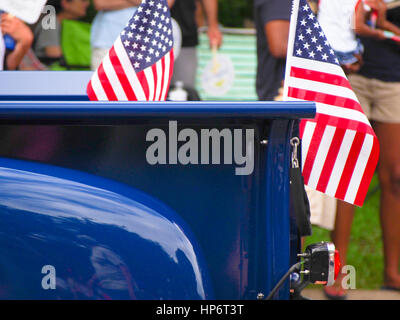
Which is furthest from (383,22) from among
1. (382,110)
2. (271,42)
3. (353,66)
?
(271,42)

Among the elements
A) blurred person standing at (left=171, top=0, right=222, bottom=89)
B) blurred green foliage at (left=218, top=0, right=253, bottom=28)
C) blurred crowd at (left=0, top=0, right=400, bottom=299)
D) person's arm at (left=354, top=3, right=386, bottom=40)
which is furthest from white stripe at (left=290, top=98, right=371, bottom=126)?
blurred green foliage at (left=218, top=0, right=253, bottom=28)

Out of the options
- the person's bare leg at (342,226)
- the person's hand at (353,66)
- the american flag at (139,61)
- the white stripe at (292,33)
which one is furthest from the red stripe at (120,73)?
the person's bare leg at (342,226)

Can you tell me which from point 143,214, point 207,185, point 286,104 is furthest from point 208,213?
point 286,104

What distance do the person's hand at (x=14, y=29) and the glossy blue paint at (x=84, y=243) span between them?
2010 millimetres

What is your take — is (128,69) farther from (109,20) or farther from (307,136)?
(109,20)

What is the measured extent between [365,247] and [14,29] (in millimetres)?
2837

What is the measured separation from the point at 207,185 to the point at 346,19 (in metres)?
1.89

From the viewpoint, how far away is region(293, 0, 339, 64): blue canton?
199 centimetres

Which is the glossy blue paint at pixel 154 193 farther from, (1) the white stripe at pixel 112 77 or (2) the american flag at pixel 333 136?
(1) the white stripe at pixel 112 77

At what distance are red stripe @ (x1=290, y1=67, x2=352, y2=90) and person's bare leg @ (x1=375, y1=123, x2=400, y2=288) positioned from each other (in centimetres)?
179

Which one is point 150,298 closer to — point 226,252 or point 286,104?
point 226,252

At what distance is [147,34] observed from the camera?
7.26 ft
